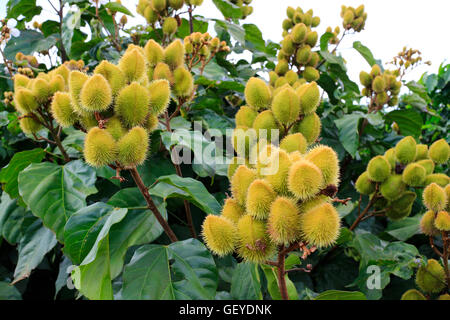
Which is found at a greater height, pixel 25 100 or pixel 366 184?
pixel 25 100

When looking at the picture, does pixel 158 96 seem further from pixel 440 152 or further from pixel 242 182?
pixel 440 152

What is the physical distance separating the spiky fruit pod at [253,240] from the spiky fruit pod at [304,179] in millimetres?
96

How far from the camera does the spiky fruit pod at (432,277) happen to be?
1.21 metres

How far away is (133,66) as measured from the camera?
35.0 inches

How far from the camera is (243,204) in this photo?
731 mm

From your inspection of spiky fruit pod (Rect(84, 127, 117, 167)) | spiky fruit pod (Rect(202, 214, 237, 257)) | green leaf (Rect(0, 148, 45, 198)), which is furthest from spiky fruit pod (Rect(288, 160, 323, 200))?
green leaf (Rect(0, 148, 45, 198))

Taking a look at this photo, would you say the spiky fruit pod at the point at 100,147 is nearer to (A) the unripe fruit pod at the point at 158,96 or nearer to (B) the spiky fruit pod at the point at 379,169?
(A) the unripe fruit pod at the point at 158,96

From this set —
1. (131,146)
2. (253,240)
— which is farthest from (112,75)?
(253,240)

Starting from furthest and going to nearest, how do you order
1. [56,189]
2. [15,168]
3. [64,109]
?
1. [15,168]
2. [56,189]
3. [64,109]

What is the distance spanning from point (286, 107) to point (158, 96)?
33 cm

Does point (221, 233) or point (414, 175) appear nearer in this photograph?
point (221, 233)

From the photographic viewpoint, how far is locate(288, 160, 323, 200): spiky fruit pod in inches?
24.4

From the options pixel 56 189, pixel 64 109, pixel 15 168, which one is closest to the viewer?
pixel 64 109

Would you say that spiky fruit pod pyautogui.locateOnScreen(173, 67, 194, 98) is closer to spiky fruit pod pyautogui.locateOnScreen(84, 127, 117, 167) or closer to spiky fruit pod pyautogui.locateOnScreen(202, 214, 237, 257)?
spiky fruit pod pyautogui.locateOnScreen(84, 127, 117, 167)
